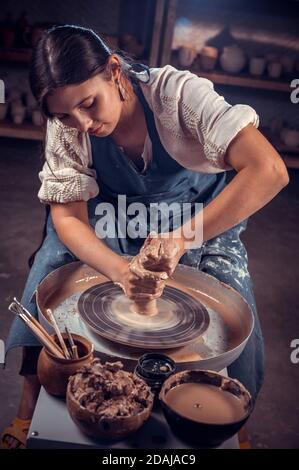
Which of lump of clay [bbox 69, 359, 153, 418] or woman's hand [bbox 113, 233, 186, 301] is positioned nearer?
lump of clay [bbox 69, 359, 153, 418]

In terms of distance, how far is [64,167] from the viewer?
5.87 ft

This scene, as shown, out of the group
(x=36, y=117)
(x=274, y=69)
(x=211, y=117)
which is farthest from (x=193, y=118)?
(x=274, y=69)

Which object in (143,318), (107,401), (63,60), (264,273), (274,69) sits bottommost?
(264,273)

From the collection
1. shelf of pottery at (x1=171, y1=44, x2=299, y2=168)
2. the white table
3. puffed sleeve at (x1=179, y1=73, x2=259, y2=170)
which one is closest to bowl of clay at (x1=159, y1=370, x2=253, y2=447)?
the white table

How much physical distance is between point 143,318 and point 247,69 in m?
3.66

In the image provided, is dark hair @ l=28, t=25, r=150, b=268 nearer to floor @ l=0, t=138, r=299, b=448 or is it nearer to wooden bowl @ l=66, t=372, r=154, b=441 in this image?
wooden bowl @ l=66, t=372, r=154, b=441

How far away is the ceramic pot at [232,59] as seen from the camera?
176 inches

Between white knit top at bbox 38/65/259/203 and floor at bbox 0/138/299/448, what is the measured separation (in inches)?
33.4

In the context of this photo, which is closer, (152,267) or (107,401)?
(107,401)

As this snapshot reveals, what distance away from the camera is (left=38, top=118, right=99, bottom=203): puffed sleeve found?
1.77m

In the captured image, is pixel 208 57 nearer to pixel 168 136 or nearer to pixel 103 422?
pixel 168 136

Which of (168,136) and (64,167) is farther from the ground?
(168,136)

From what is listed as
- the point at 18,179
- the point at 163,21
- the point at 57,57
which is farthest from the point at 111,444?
the point at 163,21
